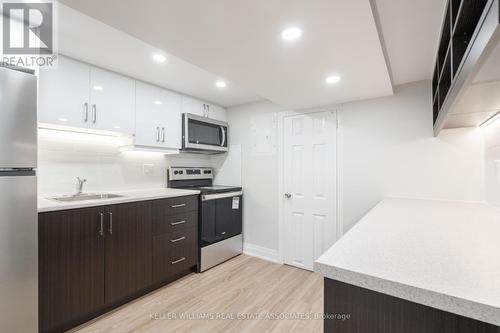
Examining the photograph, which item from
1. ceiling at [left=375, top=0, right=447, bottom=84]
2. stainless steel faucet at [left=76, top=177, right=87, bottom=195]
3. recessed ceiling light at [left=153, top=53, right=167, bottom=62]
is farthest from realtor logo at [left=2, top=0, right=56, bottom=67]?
ceiling at [left=375, top=0, right=447, bottom=84]

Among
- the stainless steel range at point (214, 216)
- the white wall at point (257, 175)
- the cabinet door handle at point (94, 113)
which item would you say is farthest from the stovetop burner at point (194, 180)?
the cabinet door handle at point (94, 113)

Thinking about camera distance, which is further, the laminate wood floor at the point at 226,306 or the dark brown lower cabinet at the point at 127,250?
the dark brown lower cabinet at the point at 127,250

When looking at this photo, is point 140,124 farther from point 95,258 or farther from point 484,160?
point 484,160

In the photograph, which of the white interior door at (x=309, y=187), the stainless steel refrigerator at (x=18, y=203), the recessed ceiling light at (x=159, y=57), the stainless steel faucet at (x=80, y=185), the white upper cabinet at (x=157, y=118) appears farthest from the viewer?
the white interior door at (x=309, y=187)

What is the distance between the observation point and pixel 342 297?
0.71 meters

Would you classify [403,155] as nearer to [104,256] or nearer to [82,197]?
Answer: [104,256]

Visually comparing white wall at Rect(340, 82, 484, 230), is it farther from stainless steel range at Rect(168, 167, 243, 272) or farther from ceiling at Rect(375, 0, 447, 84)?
stainless steel range at Rect(168, 167, 243, 272)

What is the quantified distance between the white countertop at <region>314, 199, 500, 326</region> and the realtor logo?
2056mm

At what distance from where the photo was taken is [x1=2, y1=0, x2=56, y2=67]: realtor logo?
1399 millimetres

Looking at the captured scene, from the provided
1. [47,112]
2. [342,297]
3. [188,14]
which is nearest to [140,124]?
[47,112]

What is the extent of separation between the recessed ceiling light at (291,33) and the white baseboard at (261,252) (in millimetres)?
2602

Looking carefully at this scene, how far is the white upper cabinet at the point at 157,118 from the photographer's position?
2.49 m

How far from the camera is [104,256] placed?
190 centimetres

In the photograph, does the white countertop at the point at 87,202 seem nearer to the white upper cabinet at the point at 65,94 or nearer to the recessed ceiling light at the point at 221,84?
the white upper cabinet at the point at 65,94
